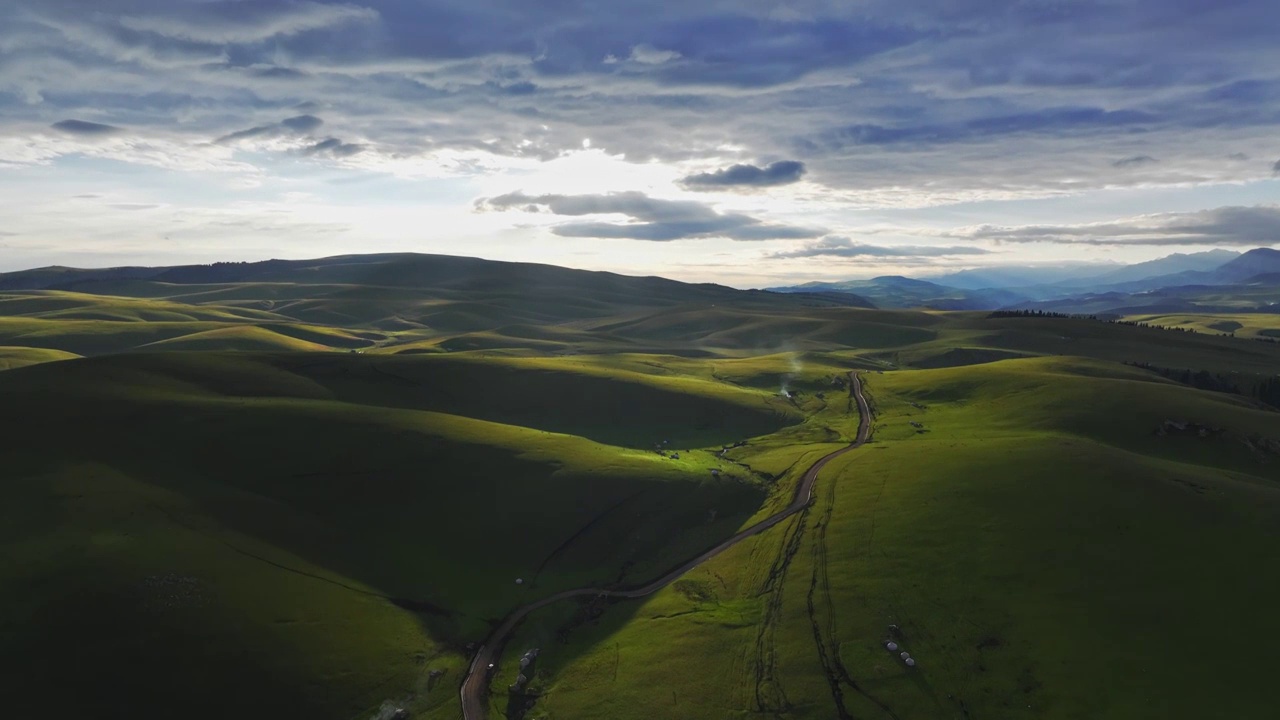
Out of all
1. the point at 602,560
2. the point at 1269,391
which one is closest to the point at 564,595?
the point at 602,560

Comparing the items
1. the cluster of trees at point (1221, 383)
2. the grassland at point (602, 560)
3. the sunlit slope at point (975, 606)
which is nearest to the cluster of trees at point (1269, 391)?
the cluster of trees at point (1221, 383)

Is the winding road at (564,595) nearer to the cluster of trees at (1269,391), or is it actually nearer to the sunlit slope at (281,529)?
the sunlit slope at (281,529)

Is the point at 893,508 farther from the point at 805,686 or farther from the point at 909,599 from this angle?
the point at 805,686

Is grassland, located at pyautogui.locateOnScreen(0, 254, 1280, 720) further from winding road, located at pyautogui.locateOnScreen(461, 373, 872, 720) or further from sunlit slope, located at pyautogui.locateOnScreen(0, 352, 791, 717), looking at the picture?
winding road, located at pyautogui.locateOnScreen(461, 373, 872, 720)

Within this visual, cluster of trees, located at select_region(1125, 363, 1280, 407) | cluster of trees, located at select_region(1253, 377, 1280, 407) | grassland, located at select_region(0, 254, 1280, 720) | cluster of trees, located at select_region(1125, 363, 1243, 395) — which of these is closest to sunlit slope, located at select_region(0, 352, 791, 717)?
grassland, located at select_region(0, 254, 1280, 720)

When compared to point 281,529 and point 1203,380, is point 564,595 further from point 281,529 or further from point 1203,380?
point 1203,380

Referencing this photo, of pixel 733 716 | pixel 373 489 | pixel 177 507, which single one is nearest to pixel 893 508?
pixel 733 716
